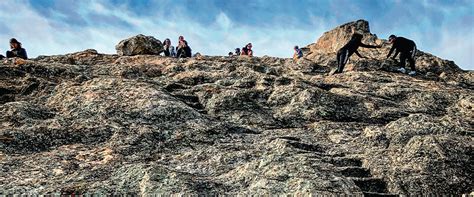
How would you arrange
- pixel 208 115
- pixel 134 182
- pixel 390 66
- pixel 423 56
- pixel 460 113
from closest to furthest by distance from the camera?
pixel 134 182 < pixel 208 115 < pixel 460 113 < pixel 390 66 < pixel 423 56

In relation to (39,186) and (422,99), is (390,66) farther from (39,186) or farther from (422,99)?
(39,186)

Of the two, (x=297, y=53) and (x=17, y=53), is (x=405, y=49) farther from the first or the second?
(x=17, y=53)

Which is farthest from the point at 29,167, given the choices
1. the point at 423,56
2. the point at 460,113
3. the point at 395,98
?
the point at 423,56

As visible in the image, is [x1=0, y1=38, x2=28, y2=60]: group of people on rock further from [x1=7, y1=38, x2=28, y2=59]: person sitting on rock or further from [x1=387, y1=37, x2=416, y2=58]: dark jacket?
[x1=387, y1=37, x2=416, y2=58]: dark jacket

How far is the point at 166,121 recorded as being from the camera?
74.9 ft

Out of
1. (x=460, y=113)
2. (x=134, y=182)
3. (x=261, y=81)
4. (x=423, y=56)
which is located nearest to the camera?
(x=134, y=182)

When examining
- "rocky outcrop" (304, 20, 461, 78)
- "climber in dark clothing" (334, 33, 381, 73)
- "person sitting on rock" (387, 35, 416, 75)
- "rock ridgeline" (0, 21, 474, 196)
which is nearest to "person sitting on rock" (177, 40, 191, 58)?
"rock ridgeline" (0, 21, 474, 196)

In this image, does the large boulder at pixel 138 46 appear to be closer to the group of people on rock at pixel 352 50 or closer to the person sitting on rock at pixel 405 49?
the group of people on rock at pixel 352 50

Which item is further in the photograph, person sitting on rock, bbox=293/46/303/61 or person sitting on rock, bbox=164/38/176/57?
person sitting on rock, bbox=293/46/303/61

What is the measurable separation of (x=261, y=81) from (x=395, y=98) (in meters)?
8.33

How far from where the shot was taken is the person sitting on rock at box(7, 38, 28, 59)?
3462 centimetres

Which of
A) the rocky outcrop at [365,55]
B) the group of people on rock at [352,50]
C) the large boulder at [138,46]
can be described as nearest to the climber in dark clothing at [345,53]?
the group of people on rock at [352,50]

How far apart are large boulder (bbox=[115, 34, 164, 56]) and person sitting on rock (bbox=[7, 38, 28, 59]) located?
8.54 metres

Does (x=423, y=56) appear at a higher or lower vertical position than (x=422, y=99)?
higher
